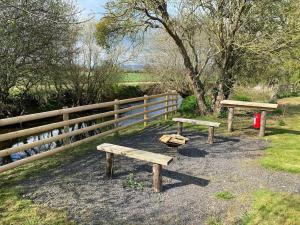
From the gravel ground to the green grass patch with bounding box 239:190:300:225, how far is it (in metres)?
0.32

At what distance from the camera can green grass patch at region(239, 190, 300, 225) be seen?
15.6ft

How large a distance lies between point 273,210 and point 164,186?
1967 millimetres

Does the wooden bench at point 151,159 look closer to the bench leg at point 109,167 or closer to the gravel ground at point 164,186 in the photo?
the bench leg at point 109,167

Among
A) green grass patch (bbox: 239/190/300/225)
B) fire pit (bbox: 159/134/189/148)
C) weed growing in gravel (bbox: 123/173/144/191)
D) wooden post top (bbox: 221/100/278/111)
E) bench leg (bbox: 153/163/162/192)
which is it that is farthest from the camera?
wooden post top (bbox: 221/100/278/111)

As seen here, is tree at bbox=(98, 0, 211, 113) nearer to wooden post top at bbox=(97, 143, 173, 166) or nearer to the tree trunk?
the tree trunk

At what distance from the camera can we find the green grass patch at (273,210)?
4.75 m

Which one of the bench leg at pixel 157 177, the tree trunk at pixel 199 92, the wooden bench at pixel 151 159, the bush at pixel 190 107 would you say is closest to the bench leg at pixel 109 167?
the wooden bench at pixel 151 159

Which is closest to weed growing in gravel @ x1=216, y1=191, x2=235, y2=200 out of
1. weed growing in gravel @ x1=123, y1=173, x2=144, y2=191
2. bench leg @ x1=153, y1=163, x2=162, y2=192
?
bench leg @ x1=153, y1=163, x2=162, y2=192

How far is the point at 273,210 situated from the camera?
5.09 m

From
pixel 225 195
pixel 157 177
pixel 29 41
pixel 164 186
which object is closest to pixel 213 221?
pixel 225 195

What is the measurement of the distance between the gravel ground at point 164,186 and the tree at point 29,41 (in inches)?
214

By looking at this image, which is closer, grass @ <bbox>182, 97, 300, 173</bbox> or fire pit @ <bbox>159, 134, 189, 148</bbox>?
grass @ <bbox>182, 97, 300, 173</bbox>

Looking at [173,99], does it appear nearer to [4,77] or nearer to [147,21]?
[147,21]

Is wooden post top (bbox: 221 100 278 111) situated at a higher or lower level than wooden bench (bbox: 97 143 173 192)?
higher
